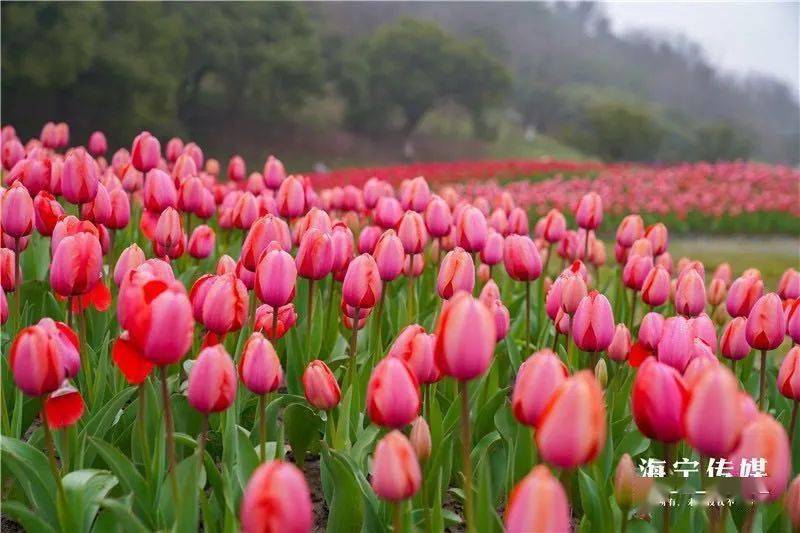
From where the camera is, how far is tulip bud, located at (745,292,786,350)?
6.93 feet

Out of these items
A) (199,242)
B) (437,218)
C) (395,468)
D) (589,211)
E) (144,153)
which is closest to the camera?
(395,468)

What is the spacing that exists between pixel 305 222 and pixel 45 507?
4.15ft

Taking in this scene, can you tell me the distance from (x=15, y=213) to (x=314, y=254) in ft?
3.02

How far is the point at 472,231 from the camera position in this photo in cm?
285

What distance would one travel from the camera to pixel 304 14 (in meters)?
30.6

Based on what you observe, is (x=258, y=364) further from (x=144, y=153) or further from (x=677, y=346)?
(x=144, y=153)

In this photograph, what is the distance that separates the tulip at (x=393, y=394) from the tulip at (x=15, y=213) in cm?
146

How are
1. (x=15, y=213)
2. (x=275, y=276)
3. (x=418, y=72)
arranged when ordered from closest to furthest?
(x=275, y=276)
(x=15, y=213)
(x=418, y=72)

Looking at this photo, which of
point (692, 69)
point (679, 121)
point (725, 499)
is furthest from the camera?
point (692, 69)

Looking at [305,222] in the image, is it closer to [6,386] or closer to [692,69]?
[6,386]

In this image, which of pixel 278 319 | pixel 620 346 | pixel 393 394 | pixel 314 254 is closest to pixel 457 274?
pixel 314 254

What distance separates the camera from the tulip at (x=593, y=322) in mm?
2004

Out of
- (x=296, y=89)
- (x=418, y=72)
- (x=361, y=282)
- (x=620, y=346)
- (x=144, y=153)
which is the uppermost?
(x=418, y=72)

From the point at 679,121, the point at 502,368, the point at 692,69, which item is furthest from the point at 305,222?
the point at 692,69
